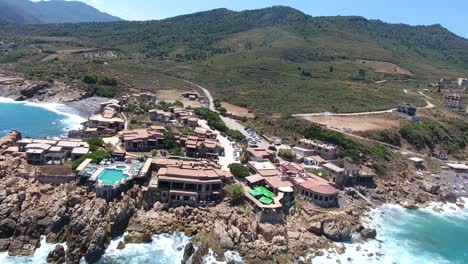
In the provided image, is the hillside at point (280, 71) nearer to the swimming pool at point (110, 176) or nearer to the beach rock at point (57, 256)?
the swimming pool at point (110, 176)

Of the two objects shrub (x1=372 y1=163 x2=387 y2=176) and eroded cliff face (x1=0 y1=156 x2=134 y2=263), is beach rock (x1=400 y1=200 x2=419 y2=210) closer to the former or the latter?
shrub (x1=372 y1=163 x2=387 y2=176)

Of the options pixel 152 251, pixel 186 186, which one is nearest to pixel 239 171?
pixel 186 186

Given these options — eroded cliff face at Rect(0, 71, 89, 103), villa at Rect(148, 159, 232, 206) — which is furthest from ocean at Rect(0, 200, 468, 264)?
Answer: eroded cliff face at Rect(0, 71, 89, 103)

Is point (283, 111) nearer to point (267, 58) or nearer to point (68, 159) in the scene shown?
point (68, 159)

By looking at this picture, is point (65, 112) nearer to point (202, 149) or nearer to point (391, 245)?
point (202, 149)

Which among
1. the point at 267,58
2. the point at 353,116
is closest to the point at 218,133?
the point at 353,116

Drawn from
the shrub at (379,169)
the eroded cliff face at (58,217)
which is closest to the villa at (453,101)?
the shrub at (379,169)
